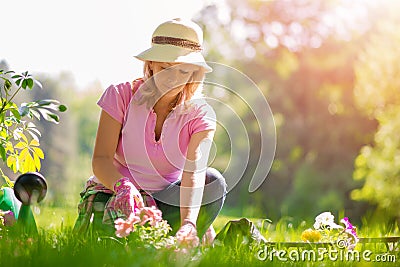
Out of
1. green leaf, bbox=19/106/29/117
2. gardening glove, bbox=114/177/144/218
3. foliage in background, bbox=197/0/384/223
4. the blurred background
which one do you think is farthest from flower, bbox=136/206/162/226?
foliage in background, bbox=197/0/384/223

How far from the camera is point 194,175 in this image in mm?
2367

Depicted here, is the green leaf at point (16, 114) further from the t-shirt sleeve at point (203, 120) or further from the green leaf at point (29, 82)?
the t-shirt sleeve at point (203, 120)

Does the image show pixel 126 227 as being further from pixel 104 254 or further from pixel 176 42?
pixel 176 42

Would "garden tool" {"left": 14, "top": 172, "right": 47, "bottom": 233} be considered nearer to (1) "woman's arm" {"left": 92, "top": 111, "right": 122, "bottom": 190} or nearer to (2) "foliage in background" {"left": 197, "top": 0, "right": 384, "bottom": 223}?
(1) "woman's arm" {"left": 92, "top": 111, "right": 122, "bottom": 190}

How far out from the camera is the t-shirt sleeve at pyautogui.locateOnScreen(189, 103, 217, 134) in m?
2.48

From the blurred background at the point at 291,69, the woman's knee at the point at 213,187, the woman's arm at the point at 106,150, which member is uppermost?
the blurred background at the point at 291,69

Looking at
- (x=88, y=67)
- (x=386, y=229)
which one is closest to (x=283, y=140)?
(x=88, y=67)

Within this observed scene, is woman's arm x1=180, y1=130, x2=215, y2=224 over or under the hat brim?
under

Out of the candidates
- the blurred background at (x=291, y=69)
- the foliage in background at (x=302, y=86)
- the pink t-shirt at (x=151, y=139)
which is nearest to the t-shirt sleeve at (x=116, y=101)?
the pink t-shirt at (x=151, y=139)

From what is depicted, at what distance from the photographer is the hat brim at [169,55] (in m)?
2.33

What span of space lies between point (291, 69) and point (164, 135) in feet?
34.6

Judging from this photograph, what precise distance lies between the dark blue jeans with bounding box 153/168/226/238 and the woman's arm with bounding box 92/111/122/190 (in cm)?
26

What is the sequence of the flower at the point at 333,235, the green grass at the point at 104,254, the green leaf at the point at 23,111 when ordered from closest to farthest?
the green grass at the point at 104,254 < the green leaf at the point at 23,111 < the flower at the point at 333,235

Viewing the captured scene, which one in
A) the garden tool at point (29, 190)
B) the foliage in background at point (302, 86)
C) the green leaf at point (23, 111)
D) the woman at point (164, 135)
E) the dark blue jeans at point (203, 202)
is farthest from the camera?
the foliage in background at point (302, 86)
